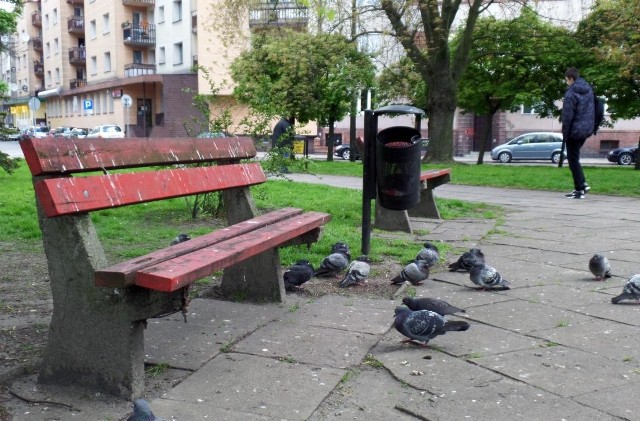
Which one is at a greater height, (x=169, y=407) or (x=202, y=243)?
(x=202, y=243)

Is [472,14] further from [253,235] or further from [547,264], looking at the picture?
[253,235]

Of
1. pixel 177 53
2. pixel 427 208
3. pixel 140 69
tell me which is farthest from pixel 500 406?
pixel 140 69

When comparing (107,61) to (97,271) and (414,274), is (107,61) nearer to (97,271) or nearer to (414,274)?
(414,274)

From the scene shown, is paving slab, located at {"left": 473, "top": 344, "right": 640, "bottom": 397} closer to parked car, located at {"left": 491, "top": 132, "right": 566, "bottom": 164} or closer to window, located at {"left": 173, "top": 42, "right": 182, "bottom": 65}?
parked car, located at {"left": 491, "top": 132, "right": 566, "bottom": 164}

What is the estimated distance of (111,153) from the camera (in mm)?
3703

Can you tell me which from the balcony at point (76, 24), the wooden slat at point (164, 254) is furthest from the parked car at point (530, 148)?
the balcony at point (76, 24)

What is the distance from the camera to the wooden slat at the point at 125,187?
3.18m

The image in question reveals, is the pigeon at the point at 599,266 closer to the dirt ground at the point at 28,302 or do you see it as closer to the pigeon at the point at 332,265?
the dirt ground at the point at 28,302

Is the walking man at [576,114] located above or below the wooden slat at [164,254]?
above

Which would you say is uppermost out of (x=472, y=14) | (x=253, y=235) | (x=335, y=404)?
(x=472, y=14)

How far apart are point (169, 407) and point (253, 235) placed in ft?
4.39

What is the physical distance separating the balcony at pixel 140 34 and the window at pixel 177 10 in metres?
3.84

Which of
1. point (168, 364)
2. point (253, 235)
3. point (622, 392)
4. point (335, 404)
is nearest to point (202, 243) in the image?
point (253, 235)

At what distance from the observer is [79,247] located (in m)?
3.28
